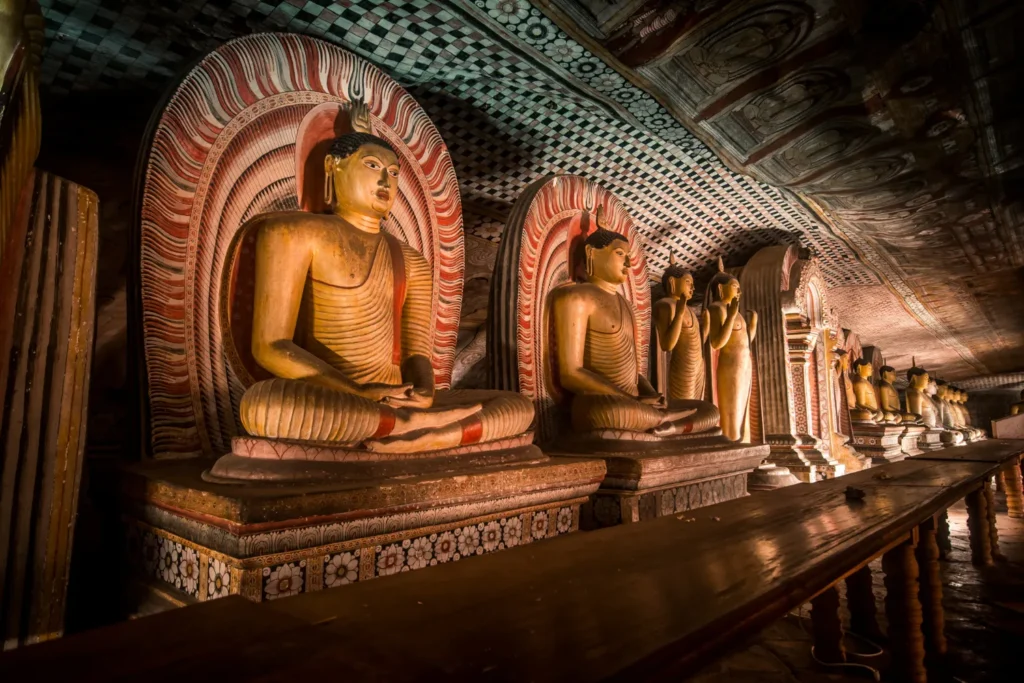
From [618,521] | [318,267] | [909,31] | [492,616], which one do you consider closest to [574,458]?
[618,521]

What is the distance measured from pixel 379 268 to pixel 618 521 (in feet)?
5.57

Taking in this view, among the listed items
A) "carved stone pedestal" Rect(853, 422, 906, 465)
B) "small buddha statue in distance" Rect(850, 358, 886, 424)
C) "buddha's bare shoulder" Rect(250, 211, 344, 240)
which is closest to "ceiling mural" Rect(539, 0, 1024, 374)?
"buddha's bare shoulder" Rect(250, 211, 344, 240)

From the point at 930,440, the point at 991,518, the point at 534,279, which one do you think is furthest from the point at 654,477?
the point at 930,440

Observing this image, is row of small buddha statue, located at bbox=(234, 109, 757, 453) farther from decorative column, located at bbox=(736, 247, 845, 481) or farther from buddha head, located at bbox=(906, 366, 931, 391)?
buddha head, located at bbox=(906, 366, 931, 391)

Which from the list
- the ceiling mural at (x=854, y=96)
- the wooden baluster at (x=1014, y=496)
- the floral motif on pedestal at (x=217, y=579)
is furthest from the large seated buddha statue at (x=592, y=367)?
the wooden baluster at (x=1014, y=496)

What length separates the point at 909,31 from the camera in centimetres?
337

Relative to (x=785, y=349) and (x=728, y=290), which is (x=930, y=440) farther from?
(x=728, y=290)

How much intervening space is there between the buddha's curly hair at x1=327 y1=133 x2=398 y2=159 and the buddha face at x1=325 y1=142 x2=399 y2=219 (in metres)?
0.02

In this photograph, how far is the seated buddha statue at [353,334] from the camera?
203 cm

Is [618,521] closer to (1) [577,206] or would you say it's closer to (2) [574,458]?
(2) [574,458]

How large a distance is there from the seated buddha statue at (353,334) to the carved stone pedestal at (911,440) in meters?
9.80

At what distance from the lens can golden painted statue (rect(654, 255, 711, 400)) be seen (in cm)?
465

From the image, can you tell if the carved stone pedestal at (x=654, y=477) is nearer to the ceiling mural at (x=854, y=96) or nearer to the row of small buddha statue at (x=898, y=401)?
the ceiling mural at (x=854, y=96)

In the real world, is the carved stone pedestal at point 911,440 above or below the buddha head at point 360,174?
below
